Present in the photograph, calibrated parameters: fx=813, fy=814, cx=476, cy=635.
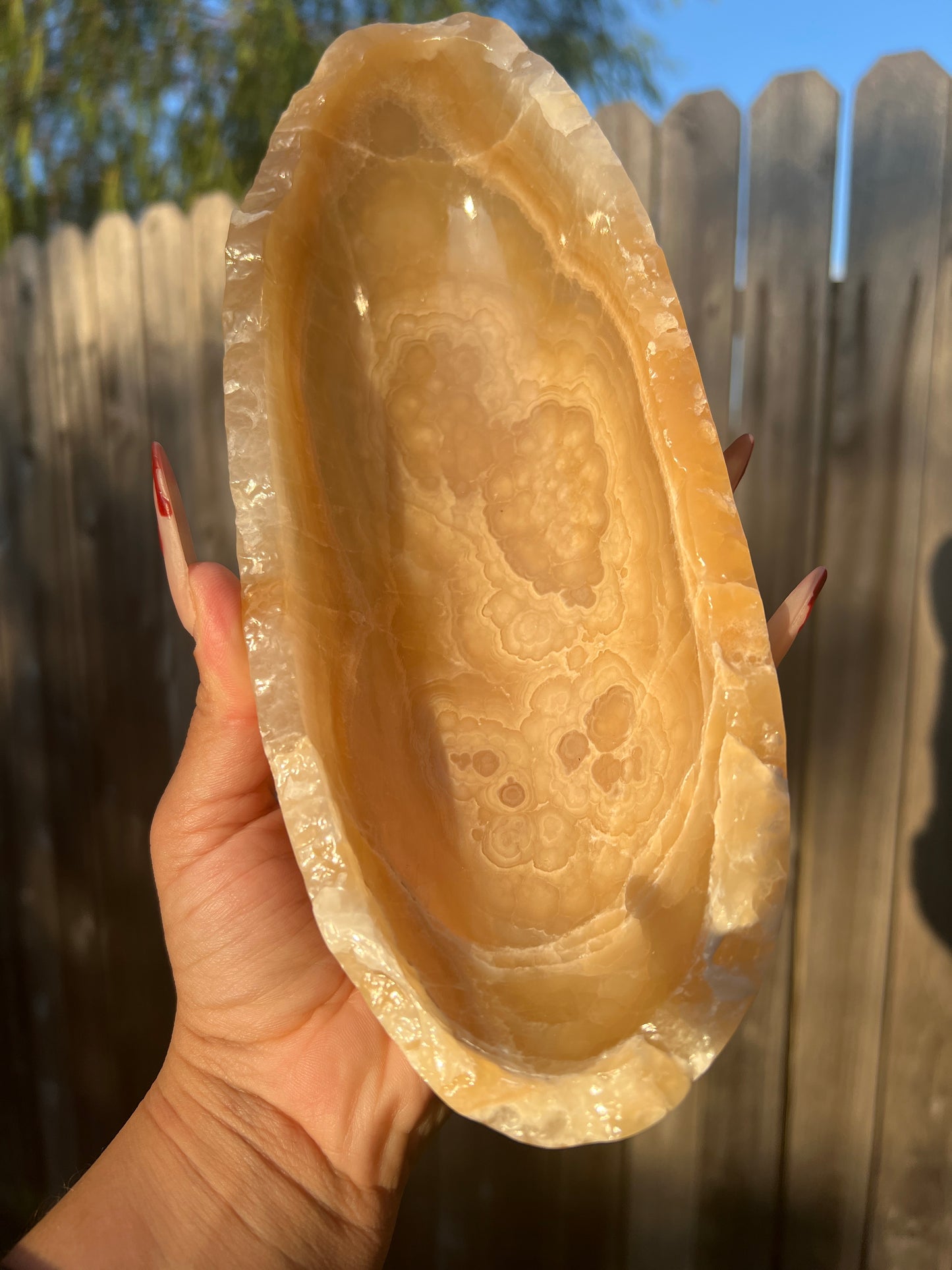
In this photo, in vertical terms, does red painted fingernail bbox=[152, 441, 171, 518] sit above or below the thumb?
above

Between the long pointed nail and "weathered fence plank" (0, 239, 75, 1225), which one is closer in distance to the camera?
the long pointed nail

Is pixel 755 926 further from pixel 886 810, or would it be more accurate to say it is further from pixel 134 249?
pixel 134 249

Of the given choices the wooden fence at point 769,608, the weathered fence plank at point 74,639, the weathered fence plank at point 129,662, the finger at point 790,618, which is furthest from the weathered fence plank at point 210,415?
the finger at point 790,618

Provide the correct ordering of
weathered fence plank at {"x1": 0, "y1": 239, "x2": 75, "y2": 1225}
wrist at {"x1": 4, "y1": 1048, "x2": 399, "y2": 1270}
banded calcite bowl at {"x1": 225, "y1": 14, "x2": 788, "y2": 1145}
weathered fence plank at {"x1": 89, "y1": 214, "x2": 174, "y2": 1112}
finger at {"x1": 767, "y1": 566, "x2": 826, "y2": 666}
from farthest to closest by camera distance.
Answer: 1. weathered fence plank at {"x1": 0, "y1": 239, "x2": 75, "y2": 1225}
2. weathered fence plank at {"x1": 89, "y1": 214, "x2": 174, "y2": 1112}
3. finger at {"x1": 767, "y1": 566, "x2": 826, "y2": 666}
4. wrist at {"x1": 4, "y1": 1048, "x2": 399, "y2": 1270}
5. banded calcite bowl at {"x1": 225, "y1": 14, "x2": 788, "y2": 1145}

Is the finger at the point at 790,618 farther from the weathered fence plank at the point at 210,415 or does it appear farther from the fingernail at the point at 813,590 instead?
the weathered fence plank at the point at 210,415

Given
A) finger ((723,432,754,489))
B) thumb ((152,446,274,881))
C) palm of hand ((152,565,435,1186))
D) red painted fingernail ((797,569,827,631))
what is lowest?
palm of hand ((152,565,435,1186))

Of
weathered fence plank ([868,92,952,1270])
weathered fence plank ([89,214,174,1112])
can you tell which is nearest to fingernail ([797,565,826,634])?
weathered fence plank ([868,92,952,1270])

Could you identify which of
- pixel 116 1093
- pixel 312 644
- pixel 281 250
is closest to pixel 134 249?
pixel 281 250

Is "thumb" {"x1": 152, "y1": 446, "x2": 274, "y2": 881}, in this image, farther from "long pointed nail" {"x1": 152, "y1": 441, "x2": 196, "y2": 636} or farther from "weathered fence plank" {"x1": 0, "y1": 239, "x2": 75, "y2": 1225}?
"weathered fence plank" {"x1": 0, "y1": 239, "x2": 75, "y2": 1225}
